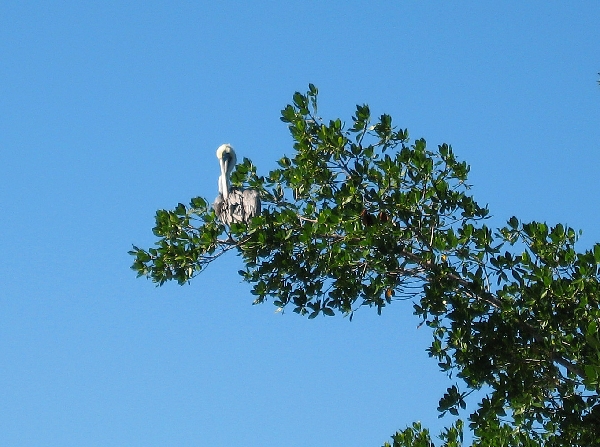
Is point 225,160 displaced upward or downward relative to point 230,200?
upward

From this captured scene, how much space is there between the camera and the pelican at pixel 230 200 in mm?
10859

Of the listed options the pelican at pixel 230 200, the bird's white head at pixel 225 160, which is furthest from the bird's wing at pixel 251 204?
the bird's white head at pixel 225 160

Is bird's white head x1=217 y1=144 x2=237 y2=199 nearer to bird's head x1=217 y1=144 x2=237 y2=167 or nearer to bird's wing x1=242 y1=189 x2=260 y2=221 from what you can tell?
bird's head x1=217 y1=144 x2=237 y2=167

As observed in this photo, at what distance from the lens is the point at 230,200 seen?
1155 cm

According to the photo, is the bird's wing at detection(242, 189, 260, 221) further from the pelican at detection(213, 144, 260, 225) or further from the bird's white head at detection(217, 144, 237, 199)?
the bird's white head at detection(217, 144, 237, 199)

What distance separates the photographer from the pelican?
10.9m

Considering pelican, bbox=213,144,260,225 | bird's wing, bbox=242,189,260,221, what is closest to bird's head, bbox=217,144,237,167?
pelican, bbox=213,144,260,225

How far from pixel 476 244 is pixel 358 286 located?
107 centimetres

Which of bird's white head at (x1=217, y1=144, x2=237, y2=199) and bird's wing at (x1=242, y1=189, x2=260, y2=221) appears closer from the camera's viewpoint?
bird's wing at (x1=242, y1=189, x2=260, y2=221)

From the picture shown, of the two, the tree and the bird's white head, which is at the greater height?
the bird's white head

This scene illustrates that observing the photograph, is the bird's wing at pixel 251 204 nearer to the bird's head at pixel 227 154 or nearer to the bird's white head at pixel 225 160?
the bird's white head at pixel 225 160

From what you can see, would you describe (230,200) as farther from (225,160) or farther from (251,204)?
(225,160)

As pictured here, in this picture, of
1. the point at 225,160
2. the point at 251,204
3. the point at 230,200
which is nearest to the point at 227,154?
the point at 225,160

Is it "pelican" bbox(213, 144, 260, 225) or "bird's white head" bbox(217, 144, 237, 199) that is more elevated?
"bird's white head" bbox(217, 144, 237, 199)
